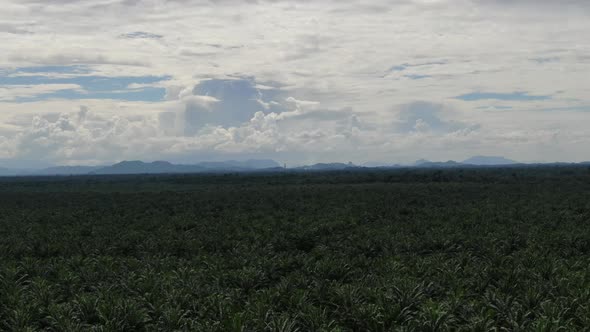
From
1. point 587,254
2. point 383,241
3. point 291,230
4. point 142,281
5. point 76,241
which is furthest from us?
point 291,230

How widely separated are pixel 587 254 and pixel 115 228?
33020 millimetres

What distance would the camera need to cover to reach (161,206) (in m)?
63.5

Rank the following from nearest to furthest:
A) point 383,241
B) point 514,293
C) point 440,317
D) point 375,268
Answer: point 440,317, point 514,293, point 375,268, point 383,241

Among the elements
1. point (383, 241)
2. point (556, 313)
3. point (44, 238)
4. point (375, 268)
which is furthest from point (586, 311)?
point (44, 238)

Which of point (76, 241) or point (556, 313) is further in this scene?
point (76, 241)

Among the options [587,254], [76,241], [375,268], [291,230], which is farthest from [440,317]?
[76,241]

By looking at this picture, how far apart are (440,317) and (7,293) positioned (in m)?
15.8

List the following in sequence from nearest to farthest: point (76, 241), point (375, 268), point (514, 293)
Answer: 1. point (514, 293)
2. point (375, 268)
3. point (76, 241)

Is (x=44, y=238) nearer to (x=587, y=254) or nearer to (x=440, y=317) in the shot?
(x=440, y=317)

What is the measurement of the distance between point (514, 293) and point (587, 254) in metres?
12.1

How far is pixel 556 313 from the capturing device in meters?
15.7

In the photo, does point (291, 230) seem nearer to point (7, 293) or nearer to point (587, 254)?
point (587, 254)

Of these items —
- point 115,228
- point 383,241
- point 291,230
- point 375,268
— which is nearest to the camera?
point 375,268

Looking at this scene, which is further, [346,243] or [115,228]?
[115,228]
